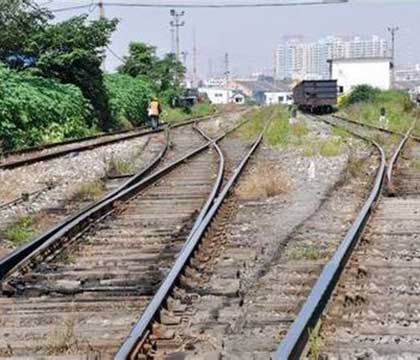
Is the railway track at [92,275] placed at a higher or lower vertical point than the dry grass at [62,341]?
lower

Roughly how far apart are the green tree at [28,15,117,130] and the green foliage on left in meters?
2.48

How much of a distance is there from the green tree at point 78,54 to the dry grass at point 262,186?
72.7 feet

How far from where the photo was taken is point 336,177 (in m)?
15.0

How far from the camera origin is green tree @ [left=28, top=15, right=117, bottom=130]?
3525cm

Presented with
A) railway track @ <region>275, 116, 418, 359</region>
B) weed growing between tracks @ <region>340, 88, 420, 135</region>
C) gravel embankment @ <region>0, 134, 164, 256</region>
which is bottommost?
weed growing between tracks @ <region>340, 88, 420, 135</region>

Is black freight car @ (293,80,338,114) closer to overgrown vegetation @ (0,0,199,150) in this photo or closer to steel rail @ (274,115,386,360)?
overgrown vegetation @ (0,0,199,150)

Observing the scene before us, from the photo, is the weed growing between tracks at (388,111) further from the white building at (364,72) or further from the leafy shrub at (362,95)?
the white building at (364,72)

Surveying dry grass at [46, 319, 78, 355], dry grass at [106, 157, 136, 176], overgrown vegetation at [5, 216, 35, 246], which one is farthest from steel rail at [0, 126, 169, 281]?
dry grass at [106, 157, 136, 176]

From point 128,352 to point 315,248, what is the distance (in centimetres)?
372

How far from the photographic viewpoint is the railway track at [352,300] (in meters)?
5.07

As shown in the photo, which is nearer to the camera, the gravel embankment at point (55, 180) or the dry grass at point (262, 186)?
the gravel embankment at point (55, 180)

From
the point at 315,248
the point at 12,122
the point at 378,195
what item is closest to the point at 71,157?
the point at 12,122

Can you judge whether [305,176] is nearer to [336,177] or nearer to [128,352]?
[336,177]

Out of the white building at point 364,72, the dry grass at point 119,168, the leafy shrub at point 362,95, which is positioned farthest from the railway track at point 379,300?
the white building at point 364,72
